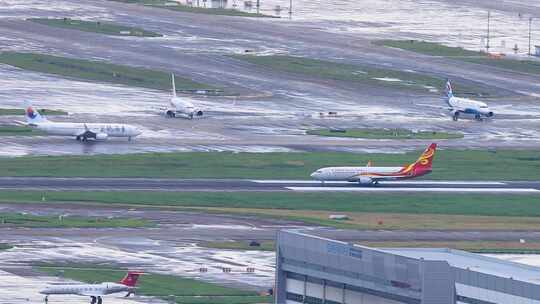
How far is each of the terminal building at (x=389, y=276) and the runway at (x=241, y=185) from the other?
7098 centimetres

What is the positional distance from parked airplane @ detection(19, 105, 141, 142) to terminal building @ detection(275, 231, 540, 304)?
100 meters

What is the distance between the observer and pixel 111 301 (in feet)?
337

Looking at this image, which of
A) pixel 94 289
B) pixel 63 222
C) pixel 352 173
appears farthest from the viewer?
pixel 352 173

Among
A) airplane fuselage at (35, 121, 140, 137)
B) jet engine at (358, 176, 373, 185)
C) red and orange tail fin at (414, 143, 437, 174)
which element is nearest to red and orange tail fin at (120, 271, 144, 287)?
jet engine at (358, 176, 373, 185)

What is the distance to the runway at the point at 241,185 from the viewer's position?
14938 centimetres

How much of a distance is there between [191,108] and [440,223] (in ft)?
222

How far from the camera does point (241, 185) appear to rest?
6038 inches

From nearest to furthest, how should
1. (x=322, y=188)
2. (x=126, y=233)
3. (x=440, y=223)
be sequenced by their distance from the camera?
(x=126, y=233), (x=440, y=223), (x=322, y=188)

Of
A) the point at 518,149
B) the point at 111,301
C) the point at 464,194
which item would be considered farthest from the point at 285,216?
the point at 518,149

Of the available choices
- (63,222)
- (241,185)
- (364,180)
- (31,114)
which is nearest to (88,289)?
(63,222)

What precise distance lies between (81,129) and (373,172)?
35.9 meters

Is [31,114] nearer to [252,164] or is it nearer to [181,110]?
[181,110]

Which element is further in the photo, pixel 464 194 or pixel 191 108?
pixel 191 108

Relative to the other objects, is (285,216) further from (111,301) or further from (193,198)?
(111,301)
